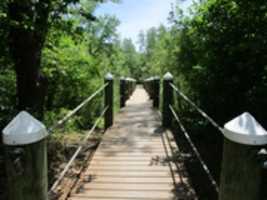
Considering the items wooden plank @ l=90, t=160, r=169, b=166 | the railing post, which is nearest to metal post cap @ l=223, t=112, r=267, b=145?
wooden plank @ l=90, t=160, r=169, b=166

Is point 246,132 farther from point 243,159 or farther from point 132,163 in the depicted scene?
point 132,163

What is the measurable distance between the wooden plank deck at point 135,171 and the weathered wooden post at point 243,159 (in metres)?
1.31

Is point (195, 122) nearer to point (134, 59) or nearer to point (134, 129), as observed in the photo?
point (134, 129)

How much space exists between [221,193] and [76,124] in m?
6.04

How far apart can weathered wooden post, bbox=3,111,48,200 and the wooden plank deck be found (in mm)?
1183

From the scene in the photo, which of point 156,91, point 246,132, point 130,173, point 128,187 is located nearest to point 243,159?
point 246,132

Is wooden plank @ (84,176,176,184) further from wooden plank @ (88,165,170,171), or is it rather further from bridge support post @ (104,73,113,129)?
bridge support post @ (104,73,113,129)

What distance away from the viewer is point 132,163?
3.81 meters

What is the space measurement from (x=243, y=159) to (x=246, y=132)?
148mm

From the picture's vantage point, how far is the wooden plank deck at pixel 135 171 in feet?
9.87

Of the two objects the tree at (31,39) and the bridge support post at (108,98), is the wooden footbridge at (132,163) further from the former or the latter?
the tree at (31,39)

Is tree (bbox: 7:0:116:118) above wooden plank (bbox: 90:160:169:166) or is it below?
above

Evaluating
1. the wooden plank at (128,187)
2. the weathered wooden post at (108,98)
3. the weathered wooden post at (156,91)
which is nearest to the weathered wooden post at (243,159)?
the wooden plank at (128,187)

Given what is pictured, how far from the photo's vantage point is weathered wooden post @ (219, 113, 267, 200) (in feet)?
5.33
